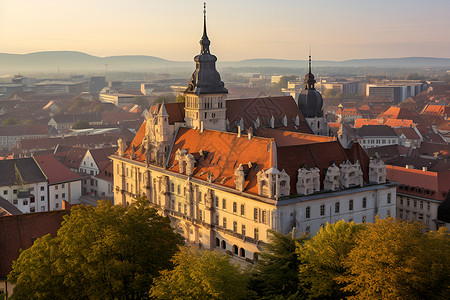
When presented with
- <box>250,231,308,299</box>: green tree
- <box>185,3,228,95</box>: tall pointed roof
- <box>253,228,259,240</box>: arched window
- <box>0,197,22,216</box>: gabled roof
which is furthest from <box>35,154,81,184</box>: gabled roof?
<box>250,231,308,299</box>: green tree

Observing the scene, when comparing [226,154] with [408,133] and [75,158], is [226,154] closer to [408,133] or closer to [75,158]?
[75,158]

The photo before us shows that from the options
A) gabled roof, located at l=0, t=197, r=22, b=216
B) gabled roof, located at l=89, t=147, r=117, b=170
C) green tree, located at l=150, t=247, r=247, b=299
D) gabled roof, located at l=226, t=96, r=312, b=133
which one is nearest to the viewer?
green tree, located at l=150, t=247, r=247, b=299

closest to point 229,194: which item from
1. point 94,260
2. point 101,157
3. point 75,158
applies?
point 94,260

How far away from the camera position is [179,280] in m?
50.8

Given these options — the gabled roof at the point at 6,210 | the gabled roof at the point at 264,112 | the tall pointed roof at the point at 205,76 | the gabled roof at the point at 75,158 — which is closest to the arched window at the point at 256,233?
the gabled roof at the point at 264,112

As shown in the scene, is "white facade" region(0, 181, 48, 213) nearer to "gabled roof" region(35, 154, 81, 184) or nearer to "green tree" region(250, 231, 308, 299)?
"gabled roof" region(35, 154, 81, 184)

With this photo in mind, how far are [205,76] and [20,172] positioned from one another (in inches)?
1605

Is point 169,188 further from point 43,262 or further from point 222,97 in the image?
point 43,262

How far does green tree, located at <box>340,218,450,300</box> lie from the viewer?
160 feet

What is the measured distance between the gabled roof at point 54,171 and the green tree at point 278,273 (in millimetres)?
71052

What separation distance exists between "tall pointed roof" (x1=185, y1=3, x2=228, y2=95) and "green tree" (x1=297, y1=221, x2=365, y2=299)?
Answer: 47.3 metres

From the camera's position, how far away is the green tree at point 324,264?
5256 centimetres

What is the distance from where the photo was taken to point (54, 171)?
121625mm

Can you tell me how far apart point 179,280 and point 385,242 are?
1604 cm
